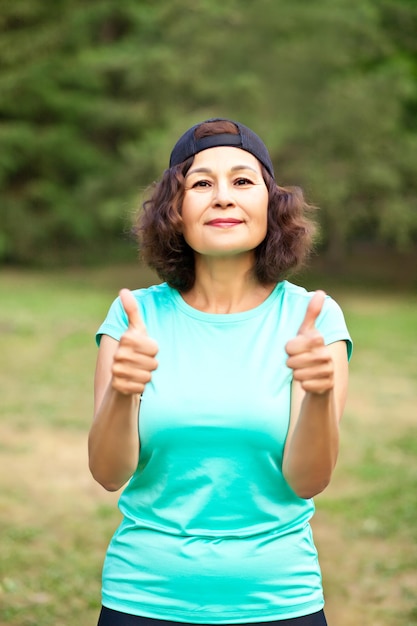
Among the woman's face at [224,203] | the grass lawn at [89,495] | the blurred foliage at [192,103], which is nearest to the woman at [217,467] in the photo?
the woman's face at [224,203]

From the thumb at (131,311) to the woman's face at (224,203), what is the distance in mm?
349

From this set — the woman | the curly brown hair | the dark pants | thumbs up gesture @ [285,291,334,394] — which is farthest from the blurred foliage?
thumbs up gesture @ [285,291,334,394]

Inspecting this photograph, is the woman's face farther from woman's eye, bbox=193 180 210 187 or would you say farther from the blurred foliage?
the blurred foliage

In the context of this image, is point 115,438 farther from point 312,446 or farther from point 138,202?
point 138,202

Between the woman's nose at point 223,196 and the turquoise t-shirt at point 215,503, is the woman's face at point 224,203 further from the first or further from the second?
the turquoise t-shirt at point 215,503

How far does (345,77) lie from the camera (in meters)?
21.2

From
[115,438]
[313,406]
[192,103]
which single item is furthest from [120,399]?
[192,103]

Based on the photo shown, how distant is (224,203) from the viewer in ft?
7.25

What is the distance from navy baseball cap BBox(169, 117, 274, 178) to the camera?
7.57 feet

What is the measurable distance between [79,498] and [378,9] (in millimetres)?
18363

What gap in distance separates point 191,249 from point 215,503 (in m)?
0.73

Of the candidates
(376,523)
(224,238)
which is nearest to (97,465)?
(224,238)

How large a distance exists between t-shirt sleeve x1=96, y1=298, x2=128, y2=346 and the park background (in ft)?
8.86

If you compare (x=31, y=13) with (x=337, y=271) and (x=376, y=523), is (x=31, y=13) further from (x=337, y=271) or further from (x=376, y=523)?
(x=376, y=523)
